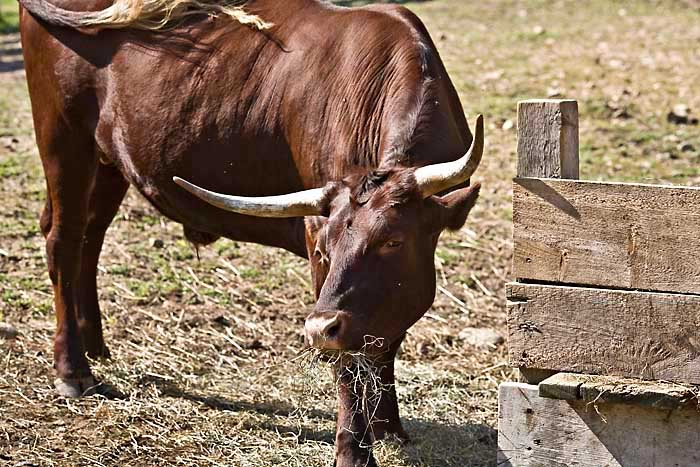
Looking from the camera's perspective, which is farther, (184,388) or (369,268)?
(184,388)

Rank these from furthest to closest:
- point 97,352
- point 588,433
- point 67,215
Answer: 1. point 97,352
2. point 67,215
3. point 588,433

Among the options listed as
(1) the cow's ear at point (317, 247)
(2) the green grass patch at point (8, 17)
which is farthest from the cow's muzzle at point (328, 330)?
(2) the green grass patch at point (8, 17)

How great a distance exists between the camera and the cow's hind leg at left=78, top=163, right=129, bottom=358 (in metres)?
5.85

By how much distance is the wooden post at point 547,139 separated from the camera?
3.66 meters

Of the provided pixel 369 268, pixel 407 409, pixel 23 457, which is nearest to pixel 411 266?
pixel 369 268

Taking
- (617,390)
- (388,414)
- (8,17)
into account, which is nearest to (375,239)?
(617,390)

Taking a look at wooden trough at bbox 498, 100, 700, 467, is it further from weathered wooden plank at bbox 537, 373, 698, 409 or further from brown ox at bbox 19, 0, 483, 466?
brown ox at bbox 19, 0, 483, 466

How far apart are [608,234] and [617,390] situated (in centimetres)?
50

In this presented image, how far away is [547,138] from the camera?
370 centimetres

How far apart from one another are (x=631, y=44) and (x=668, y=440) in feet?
29.2

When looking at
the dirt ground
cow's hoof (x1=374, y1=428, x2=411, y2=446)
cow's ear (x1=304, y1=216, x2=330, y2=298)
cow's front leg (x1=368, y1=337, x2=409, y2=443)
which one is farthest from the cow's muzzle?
cow's hoof (x1=374, y1=428, x2=411, y2=446)

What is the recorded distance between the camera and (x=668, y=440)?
364 centimetres

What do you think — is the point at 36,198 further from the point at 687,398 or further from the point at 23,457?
the point at 687,398

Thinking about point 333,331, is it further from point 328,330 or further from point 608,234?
point 608,234
